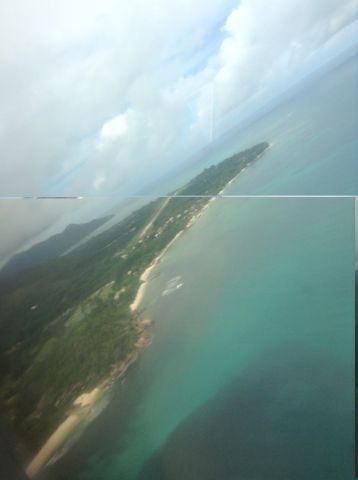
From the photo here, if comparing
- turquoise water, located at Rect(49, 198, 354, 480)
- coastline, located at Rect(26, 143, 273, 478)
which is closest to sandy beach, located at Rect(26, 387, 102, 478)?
coastline, located at Rect(26, 143, 273, 478)

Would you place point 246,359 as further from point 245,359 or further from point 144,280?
point 144,280

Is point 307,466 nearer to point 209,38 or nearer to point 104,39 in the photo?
point 209,38

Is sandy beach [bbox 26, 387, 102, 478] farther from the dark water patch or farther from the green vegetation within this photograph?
the dark water patch

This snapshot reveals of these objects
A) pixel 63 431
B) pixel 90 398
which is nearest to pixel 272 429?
pixel 90 398

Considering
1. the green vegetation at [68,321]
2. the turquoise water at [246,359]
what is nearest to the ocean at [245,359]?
the turquoise water at [246,359]

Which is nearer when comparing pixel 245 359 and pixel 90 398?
pixel 245 359

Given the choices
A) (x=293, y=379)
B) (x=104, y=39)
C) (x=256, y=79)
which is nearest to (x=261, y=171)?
(x=256, y=79)

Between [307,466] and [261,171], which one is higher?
[261,171]

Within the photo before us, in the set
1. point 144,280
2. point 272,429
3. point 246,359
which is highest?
point 144,280
